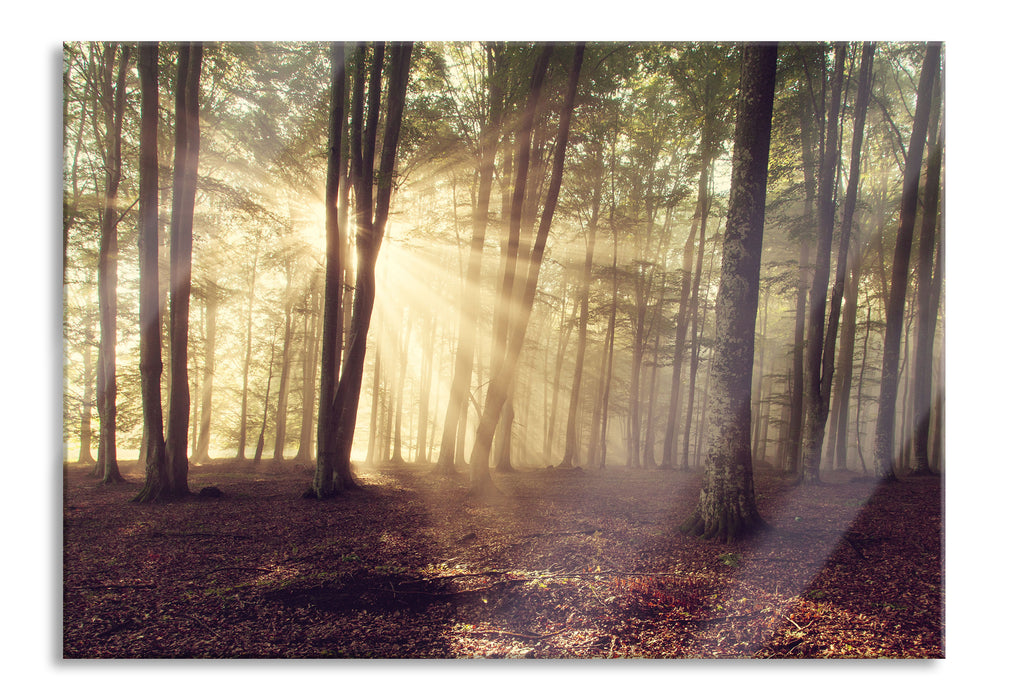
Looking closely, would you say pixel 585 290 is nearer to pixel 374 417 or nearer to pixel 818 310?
pixel 818 310

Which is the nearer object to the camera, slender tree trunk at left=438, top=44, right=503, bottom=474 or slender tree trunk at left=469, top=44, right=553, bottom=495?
slender tree trunk at left=438, top=44, right=503, bottom=474

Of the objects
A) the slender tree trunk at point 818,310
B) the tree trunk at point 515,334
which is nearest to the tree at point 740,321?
the tree trunk at point 515,334

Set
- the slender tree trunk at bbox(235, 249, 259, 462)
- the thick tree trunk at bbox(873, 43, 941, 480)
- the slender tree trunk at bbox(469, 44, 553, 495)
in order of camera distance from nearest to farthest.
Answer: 1. the thick tree trunk at bbox(873, 43, 941, 480)
2. the slender tree trunk at bbox(469, 44, 553, 495)
3. the slender tree trunk at bbox(235, 249, 259, 462)

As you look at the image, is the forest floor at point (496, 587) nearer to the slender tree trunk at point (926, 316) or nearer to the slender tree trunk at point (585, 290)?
the slender tree trunk at point (926, 316)

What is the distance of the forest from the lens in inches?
106

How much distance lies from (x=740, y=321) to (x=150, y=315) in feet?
19.1

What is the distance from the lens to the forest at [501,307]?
8.84ft

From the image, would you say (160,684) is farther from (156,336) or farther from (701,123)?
(701,123)

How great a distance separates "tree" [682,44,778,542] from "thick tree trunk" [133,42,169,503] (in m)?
5.47

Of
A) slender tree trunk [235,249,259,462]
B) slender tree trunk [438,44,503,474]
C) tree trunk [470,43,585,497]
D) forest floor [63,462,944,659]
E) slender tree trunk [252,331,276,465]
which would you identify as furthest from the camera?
slender tree trunk [252,331,276,465]

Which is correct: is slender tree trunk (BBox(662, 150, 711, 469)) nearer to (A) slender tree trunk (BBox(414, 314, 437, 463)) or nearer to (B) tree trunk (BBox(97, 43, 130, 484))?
(A) slender tree trunk (BBox(414, 314, 437, 463))

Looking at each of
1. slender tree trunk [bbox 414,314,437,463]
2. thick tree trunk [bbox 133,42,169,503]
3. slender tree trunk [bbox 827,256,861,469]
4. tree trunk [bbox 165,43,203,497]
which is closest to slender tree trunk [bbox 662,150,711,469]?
slender tree trunk [bbox 827,256,861,469]
